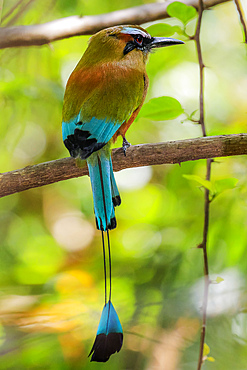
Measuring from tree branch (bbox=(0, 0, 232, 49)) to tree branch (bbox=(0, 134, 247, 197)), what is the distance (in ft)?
0.78

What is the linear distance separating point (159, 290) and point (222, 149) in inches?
11.5

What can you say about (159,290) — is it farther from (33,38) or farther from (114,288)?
(33,38)

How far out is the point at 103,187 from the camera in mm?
619

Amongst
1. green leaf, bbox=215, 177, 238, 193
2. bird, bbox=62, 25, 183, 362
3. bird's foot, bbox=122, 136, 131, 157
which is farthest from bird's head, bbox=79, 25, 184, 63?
green leaf, bbox=215, 177, 238, 193

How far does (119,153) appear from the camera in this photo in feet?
2.19

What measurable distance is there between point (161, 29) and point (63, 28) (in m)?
0.18

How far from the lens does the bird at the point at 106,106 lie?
2.05 ft

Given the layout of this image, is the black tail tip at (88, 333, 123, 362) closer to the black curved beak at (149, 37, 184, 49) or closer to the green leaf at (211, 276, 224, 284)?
the green leaf at (211, 276, 224, 284)

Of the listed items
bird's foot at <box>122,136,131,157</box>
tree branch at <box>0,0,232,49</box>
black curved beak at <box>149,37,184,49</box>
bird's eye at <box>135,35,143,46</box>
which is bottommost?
bird's foot at <box>122,136,131,157</box>

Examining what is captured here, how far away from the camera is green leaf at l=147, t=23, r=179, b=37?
0.69 metres

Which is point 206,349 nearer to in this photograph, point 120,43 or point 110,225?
point 110,225

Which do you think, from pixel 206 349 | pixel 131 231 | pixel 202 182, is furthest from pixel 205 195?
pixel 206 349

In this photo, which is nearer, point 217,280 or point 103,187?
point 103,187

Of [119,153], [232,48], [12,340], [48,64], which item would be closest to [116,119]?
[119,153]
